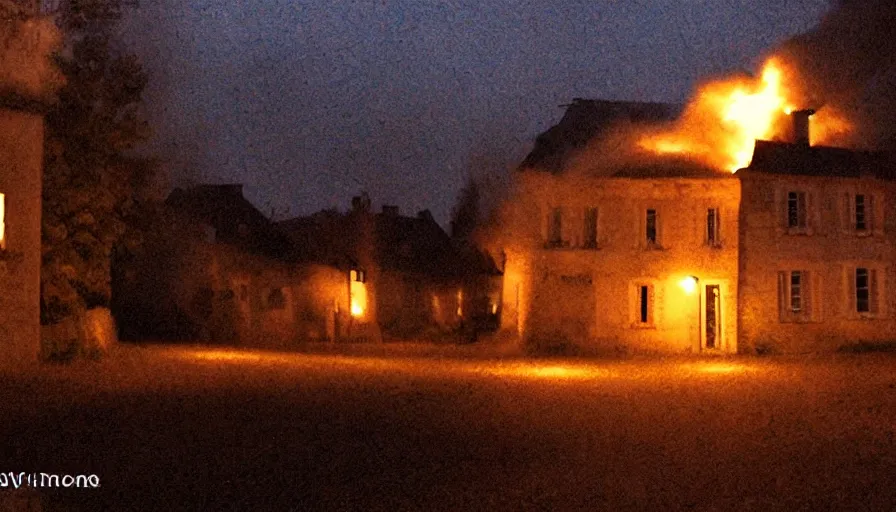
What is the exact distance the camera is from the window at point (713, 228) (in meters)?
33.4

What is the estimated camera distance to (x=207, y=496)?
31.7ft

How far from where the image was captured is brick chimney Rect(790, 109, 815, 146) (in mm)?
35316

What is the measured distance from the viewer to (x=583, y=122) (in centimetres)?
3722

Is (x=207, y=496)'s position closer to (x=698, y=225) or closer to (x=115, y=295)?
(x=698, y=225)

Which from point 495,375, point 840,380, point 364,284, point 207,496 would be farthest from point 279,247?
point 207,496

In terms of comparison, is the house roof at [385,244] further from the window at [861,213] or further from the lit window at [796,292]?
the window at [861,213]

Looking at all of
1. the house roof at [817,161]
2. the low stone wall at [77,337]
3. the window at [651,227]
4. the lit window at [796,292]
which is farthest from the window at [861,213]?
the low stone wall at [77,337]

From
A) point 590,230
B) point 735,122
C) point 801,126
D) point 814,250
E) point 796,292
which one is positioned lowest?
point 796,292

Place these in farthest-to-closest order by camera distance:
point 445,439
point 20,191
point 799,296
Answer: point 799,296, point 20,191, point 445,439

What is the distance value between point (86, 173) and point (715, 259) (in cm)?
2031

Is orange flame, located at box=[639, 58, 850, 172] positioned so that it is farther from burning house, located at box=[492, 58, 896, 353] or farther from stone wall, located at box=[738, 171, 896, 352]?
stone wall, located at box=[738, 171, 896, 352]

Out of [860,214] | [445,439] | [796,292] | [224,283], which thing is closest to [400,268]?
[224,283]

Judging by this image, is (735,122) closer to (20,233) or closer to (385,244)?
(385,244)

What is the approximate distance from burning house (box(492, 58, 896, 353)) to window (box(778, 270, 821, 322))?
48 millimetres
